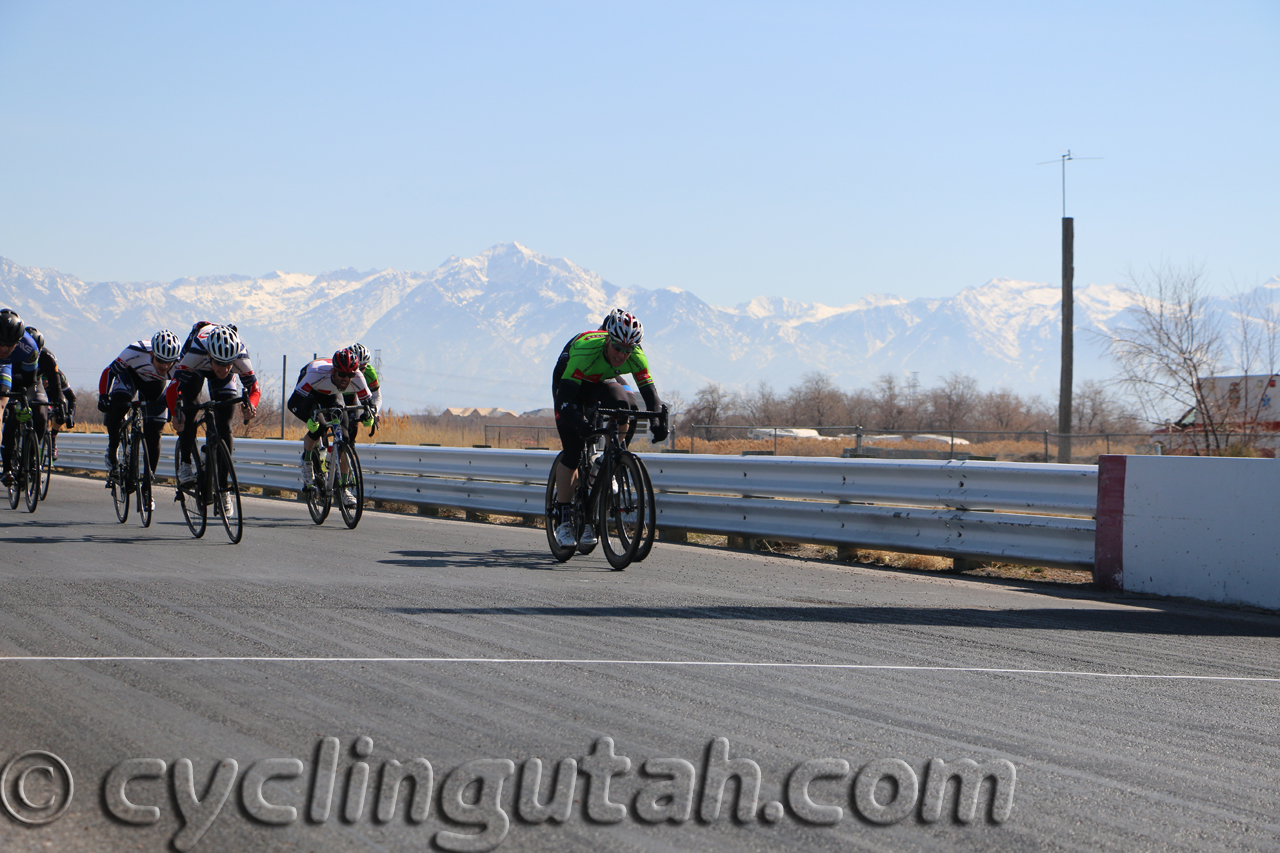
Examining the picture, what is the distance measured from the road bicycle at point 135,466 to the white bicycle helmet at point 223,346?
81.6 inches

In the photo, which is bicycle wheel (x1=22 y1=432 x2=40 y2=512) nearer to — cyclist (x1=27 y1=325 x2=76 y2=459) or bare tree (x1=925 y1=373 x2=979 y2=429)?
cyclist (x1=27 y1=325 x2=76 y2=459)

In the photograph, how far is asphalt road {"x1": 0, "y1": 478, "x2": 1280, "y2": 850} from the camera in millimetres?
3189

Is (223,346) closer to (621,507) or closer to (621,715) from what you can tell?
(621,507)

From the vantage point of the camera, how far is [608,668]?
16.6ft

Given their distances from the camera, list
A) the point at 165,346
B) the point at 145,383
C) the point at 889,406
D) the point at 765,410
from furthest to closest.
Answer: the point at 765,410, the point at 889,406, the point at 145,383, the point at 165,346

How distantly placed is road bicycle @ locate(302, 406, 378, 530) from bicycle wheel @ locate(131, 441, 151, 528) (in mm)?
1562

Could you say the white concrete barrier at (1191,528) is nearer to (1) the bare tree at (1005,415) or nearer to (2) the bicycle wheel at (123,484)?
(2) the bicycle wheel at (123,484)

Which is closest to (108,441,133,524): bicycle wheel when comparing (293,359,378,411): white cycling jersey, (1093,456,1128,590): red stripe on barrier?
(293,359,378,411): white cycling jersey

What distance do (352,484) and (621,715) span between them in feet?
27.4

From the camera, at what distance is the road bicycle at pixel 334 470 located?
11.8 m

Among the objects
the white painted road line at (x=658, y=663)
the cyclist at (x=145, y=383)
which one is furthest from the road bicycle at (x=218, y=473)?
the white painted road line at (x=658, y=663)

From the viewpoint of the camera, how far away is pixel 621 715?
13.9ft

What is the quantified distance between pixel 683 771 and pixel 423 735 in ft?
3.07

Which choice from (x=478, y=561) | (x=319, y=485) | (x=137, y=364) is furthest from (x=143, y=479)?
(x=478, y=561)
